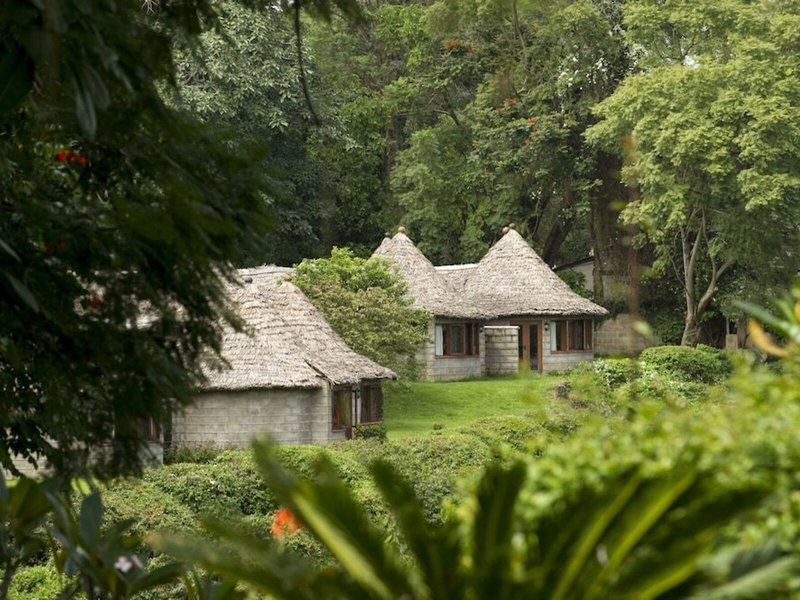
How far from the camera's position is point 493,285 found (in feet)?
166

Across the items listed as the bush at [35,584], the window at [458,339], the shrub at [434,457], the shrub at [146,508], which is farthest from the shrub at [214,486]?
the window at [458,339]

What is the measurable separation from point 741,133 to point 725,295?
6.08 metres

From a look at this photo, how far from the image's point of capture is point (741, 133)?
150 feet

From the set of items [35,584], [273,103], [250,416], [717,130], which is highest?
[273,103]

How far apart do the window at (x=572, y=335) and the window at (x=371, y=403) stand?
41.0ft

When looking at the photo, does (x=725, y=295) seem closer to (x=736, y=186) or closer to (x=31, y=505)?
(x=736, y=186)

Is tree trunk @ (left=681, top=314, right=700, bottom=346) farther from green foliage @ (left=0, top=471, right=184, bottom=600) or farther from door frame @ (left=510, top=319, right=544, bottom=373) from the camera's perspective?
green foliage @ (left=0, top=471, right=184, bottom=600)

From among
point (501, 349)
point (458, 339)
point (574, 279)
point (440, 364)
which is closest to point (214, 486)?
point (440, 364)

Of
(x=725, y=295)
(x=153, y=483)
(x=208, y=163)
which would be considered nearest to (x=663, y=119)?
(x=725, y=295)

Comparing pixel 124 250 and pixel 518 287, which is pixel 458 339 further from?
pixel 124 250

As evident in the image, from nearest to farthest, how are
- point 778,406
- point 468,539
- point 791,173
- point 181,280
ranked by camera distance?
point 468,539, point 778,406, point 181,280, point 791,173

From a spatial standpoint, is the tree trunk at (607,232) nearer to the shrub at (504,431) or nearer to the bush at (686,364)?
the bush at (686,364)

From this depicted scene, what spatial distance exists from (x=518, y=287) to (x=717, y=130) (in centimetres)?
882

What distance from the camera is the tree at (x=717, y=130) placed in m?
44.8
